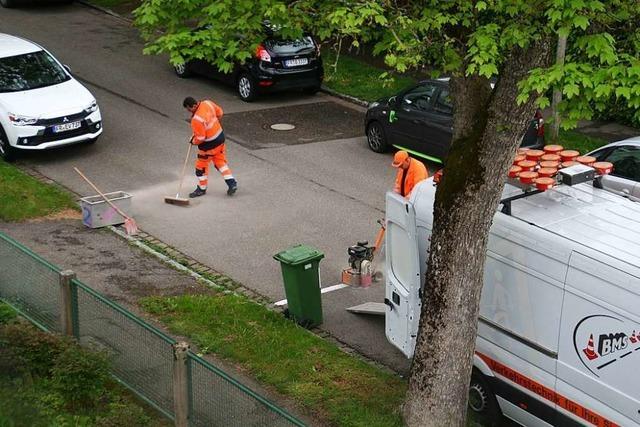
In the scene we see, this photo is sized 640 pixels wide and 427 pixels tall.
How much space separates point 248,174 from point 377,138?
2551 millimetres

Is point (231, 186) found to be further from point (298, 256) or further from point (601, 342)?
point (601, 342)

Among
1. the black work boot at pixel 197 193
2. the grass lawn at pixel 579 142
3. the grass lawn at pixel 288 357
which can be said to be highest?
the grass lawn at pixel 579 142

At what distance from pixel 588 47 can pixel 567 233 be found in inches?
68.8

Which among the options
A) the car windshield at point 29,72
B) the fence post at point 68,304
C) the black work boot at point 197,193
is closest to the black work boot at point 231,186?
the black work boot at point 197,193

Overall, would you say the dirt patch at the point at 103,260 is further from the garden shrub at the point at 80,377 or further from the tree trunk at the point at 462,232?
the tree trunk at the point at 462,232

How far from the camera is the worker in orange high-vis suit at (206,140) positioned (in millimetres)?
15117

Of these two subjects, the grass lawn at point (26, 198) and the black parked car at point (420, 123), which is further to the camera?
the black parked car at point (420, 123)

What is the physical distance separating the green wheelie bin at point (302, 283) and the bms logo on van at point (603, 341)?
3618mm

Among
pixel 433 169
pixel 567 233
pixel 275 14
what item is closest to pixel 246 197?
pixel 433 169

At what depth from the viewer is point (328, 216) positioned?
14.9 meters

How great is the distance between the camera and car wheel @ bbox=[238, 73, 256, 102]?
20.5 meters

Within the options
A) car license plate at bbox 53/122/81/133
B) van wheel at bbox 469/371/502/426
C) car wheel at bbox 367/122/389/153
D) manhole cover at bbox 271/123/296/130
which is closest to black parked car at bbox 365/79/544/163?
car wheel at bbox 367/122/389/153

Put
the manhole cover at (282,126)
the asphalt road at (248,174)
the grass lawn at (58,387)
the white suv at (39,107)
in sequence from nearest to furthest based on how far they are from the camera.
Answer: the grass lawn at (58,387), the asphalt road at (248,174), the white suv at (39,107), the manhole cover at (282,126)

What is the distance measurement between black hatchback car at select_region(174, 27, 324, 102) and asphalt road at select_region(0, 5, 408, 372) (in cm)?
36
